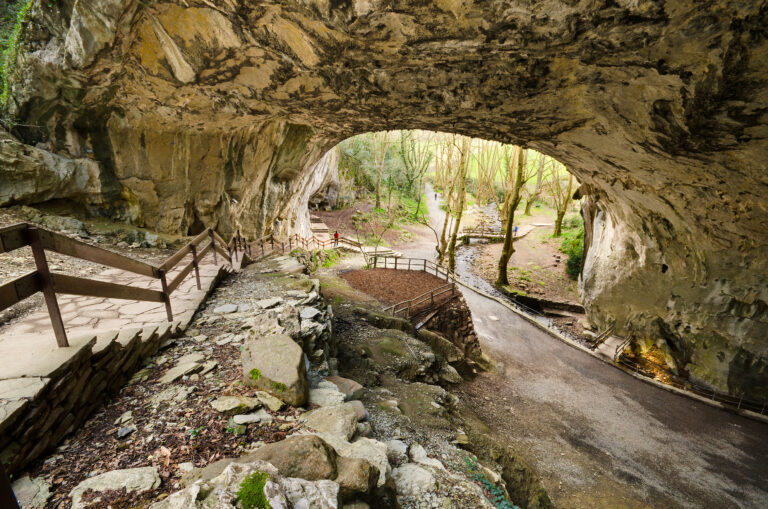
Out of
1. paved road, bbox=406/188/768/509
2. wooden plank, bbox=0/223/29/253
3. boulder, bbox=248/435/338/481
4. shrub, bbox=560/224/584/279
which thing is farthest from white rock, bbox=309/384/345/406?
shrub, bbox=560/224/584/279

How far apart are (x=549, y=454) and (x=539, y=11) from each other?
26.4 feet

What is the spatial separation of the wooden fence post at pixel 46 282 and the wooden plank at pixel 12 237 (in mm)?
37

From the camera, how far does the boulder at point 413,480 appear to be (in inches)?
104

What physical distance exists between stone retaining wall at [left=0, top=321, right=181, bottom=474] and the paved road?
22.3 feet

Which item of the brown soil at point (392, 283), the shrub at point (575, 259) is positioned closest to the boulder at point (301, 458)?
the brown soil at point (392, 283)

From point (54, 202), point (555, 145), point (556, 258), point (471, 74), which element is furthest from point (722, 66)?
point (556, 258)

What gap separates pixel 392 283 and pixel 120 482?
423 inches

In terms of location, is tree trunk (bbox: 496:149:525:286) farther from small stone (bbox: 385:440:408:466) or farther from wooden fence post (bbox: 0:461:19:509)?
wooden fence post (bbox: 0:461:19:509)

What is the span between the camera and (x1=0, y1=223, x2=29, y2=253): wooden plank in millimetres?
1854

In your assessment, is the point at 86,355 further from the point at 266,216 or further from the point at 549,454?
the point at 266,216

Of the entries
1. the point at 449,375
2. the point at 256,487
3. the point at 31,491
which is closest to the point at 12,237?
the point at 31,491

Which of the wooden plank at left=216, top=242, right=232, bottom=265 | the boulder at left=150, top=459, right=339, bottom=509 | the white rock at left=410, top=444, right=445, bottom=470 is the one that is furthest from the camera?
the wooden plank at left=216, top=242, right=232, bottom=265

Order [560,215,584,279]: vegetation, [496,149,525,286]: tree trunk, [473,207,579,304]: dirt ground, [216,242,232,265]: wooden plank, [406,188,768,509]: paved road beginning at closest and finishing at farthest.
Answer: [406,188,768,509]: paved road, [216,242,232,265]: wooden plank, [496,149,525,286]: tree trunk, [473,207,579,304]: dirt ground, [560,215,584,279]: vegetation

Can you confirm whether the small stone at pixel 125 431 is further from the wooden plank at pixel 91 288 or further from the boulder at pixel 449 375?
the boulder at pixel 449 375
